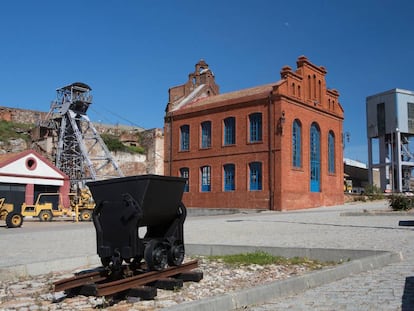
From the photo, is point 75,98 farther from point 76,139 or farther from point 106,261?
point 106,261

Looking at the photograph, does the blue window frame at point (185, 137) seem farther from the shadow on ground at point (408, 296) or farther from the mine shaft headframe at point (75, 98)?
the shadow on ground at point (408, 296)

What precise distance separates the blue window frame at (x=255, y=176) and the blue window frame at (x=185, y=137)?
22.1 feet

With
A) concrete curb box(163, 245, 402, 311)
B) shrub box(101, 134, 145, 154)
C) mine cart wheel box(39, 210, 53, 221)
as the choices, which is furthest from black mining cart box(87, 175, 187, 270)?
shrub box(101, 134, 145, 154)

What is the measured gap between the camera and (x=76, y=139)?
4325 centimetres

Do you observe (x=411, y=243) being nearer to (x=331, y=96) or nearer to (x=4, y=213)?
(x=4, y=213)

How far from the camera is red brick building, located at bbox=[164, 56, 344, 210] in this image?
99.6 ft

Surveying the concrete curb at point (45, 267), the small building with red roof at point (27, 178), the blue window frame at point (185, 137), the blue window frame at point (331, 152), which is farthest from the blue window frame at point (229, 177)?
the concrete curb at point (45, 267)

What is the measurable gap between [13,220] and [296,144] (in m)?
18.4

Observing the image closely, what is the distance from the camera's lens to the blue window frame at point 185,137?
3659 cm

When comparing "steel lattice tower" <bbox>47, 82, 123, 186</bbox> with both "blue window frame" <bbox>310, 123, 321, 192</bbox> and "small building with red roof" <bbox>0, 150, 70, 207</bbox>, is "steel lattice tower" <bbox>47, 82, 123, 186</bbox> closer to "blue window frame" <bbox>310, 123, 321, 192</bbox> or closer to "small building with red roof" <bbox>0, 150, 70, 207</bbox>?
"small building with red roof" <bbox>0, 150, 70, 207</bbox>

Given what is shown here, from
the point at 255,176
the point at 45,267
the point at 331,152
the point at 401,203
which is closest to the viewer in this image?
the point at 45,267

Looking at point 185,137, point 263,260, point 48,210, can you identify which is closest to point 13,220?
point 48,210

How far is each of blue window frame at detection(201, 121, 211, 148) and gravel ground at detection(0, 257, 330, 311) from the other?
87.7ft

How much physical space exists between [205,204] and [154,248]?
28.2 m
